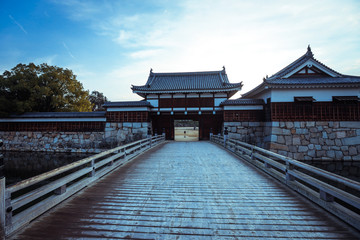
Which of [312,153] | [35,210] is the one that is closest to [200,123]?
[312,153]

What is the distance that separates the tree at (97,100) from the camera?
127 feet

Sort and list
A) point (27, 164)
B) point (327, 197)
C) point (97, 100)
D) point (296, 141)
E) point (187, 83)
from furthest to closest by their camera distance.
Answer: point (97, 100)
point (187, 83)
point (296, 141)
point (27, 164)
point (327, 197)

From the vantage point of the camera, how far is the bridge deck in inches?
105

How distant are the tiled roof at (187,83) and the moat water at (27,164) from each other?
929 centimetres

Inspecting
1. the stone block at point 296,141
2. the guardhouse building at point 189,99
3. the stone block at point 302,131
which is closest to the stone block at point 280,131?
the stone block at point 296,141

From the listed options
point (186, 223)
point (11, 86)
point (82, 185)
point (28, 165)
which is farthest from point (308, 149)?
point (11, 86)

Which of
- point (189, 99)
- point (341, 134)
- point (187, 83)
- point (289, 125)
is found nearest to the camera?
point (341, 134)

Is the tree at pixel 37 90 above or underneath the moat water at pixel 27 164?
above

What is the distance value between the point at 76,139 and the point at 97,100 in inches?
1003

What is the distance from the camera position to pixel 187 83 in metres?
19.0

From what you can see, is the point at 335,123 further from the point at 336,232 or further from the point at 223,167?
the point at 336,232

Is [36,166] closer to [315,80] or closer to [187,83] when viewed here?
[187,83]

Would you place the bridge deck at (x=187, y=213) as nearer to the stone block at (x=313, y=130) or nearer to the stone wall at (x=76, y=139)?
the stone block at (x=313, y=130)

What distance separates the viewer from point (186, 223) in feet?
9.65
